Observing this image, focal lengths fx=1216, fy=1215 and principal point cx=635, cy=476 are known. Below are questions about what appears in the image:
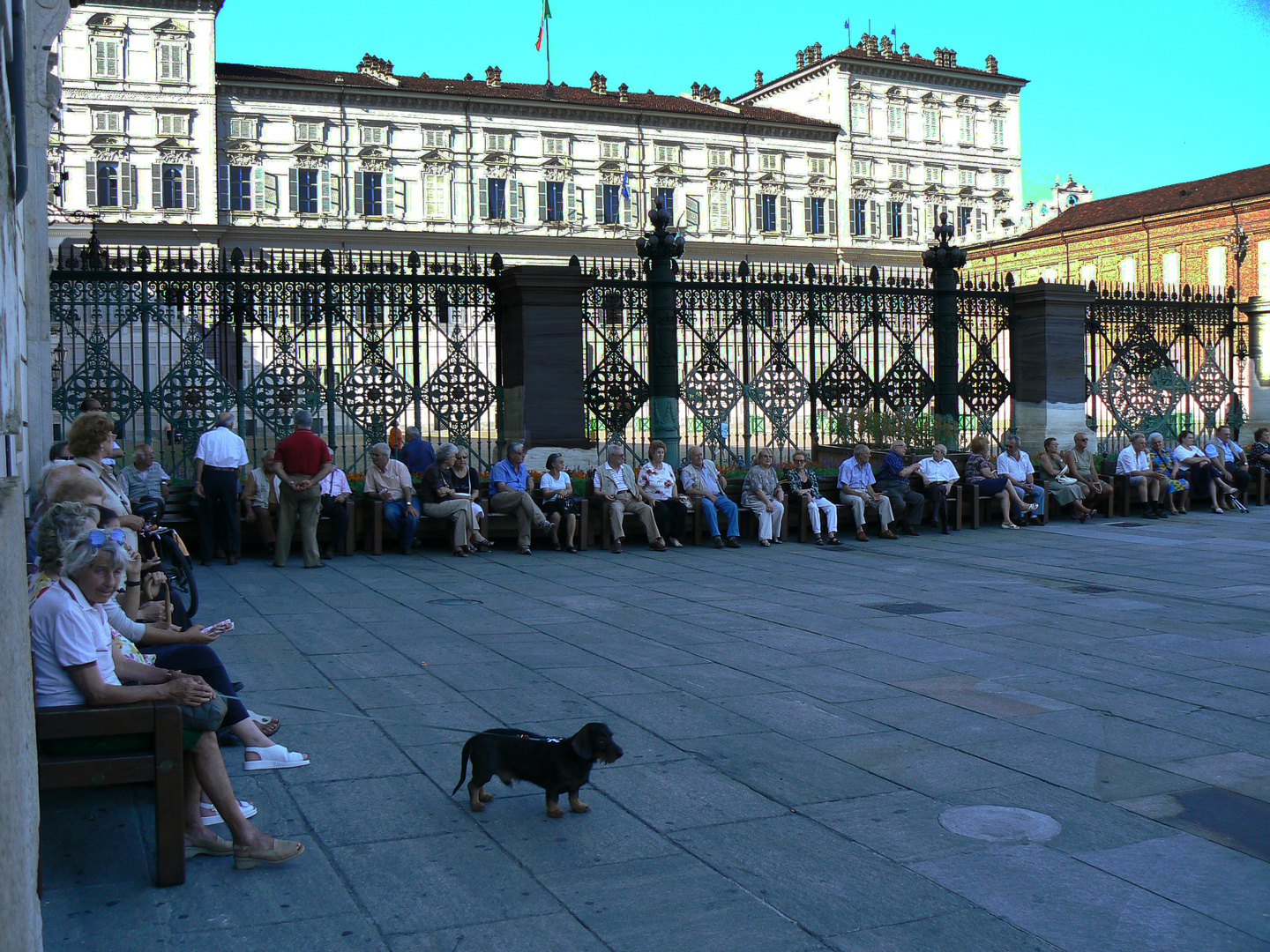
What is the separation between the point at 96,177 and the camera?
47688mm

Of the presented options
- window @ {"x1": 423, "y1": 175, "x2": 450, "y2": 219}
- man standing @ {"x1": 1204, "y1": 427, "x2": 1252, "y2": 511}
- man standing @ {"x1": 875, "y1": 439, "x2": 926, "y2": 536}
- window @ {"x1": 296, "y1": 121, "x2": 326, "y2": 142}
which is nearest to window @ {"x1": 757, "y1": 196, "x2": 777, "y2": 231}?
window @ {"x1": 423, "y1": 175, "x2": 450, "y2": 219}

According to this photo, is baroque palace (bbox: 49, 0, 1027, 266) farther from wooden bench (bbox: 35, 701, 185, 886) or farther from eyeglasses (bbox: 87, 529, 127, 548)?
wooden bench (bbox: 35, 701, 185, 886)

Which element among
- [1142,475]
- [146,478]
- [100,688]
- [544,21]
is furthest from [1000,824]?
[544,21]

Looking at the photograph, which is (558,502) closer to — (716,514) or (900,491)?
(716,514)

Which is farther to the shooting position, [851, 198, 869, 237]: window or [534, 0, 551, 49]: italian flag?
[851, 198, 869, 237]: window

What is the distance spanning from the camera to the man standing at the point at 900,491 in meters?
14.8

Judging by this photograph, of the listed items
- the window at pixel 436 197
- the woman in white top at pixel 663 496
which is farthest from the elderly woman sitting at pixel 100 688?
the window at pixel 436 197

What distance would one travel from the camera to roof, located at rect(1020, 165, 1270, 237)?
47938 millimetres

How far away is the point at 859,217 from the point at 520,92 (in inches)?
708

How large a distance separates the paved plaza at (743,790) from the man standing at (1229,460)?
9.61 m

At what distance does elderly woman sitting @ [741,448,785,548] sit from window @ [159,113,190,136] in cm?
4244

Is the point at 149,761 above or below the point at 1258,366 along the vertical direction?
below

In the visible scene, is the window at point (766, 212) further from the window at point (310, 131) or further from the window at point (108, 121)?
the window at point (108, 121)

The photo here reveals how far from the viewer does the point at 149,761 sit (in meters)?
3.84
